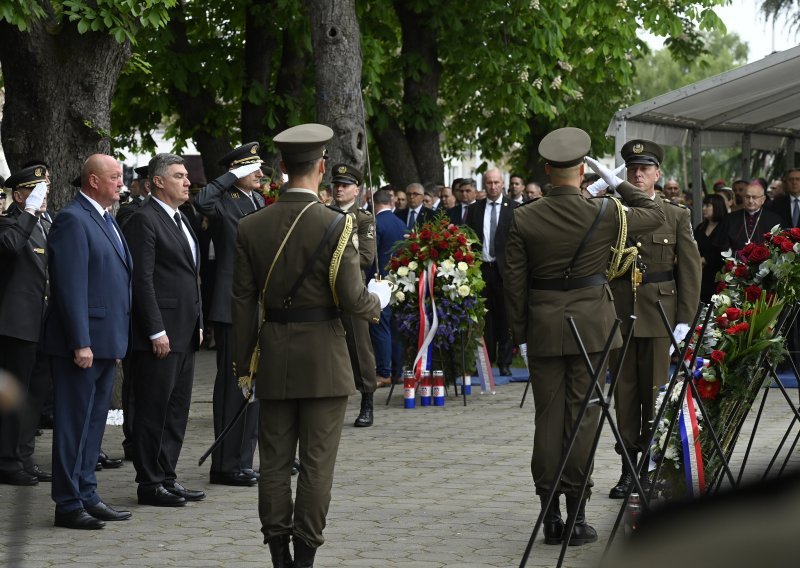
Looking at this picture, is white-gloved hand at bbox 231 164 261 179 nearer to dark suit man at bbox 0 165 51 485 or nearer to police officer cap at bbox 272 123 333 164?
dark suit man at bbox 0 165 51 485

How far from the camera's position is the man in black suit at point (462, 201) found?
53.3 feet

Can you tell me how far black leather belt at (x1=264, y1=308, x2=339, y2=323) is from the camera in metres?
5.88

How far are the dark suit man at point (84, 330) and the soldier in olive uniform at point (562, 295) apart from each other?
7.64 feet

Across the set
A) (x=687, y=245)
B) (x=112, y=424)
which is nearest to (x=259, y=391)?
(x=687, y=245)

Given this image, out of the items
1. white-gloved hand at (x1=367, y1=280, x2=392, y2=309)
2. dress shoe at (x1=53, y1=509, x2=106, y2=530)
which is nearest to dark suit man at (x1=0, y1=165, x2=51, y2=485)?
dress shoe at (x1=53, y1=509, x2=106, y2=530)

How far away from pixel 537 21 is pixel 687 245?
13987mm

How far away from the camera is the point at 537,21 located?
21250mm

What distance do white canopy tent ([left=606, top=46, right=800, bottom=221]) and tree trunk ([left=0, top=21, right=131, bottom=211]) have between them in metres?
6.03

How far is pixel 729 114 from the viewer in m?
17.3

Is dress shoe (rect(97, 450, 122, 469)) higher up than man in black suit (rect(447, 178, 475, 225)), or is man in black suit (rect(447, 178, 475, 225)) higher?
man in black suit (rect(447, 178, 475, 225))

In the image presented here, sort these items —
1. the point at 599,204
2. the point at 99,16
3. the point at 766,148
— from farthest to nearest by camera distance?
the point at 766,148, the point at 99,16, the point at 599,204

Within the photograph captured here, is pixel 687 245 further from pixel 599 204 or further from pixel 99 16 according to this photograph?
pixel 99 16

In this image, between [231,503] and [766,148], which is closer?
[231,503]

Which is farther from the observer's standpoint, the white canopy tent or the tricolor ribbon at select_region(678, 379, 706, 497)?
the white canopy tent
